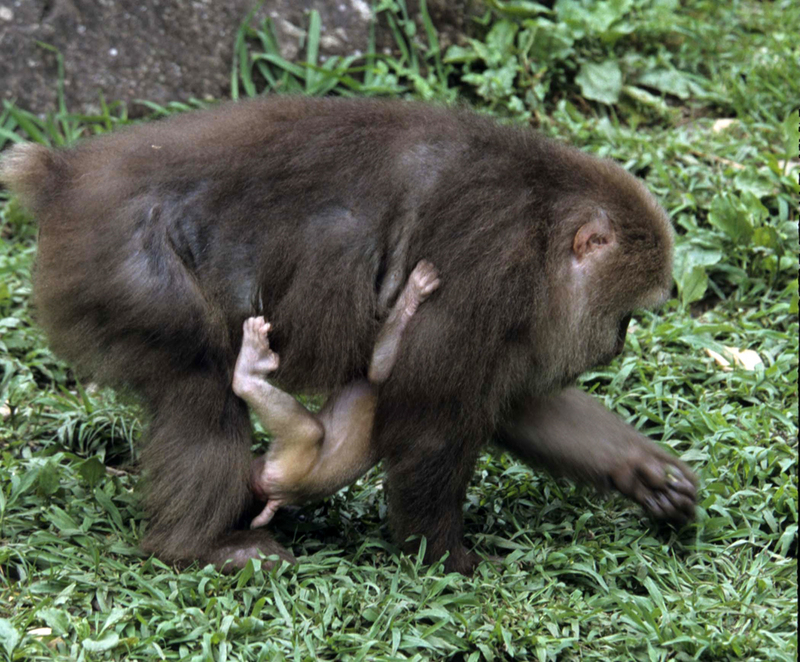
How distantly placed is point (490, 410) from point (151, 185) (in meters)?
1.67

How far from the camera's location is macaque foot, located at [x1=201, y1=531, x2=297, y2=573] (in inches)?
180

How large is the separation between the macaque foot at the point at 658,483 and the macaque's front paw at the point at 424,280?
1.26 metres

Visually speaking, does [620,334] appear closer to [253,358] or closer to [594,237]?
[594,237]

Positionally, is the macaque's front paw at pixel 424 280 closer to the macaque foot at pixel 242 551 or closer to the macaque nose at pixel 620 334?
the macaque nose at pixel 620 334

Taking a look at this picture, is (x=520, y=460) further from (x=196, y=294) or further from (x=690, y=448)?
(x=196, y=294)

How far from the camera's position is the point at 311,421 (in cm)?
479

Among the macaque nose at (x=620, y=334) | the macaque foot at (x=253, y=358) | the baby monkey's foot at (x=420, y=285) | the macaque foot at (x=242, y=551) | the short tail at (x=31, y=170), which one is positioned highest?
the short tail at (x=31, y=170)

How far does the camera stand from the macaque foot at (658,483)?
15.9 feet

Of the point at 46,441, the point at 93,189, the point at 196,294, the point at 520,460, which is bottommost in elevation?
the point at 46,441

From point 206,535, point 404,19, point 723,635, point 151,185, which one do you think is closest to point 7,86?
point 404,19

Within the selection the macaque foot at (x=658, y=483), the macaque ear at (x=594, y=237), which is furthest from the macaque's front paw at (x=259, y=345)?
the macaque foot at (x=658, y=483)

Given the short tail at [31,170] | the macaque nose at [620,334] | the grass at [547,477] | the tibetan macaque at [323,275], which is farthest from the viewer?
the macaque nose at [620,334]

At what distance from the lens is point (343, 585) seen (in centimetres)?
452

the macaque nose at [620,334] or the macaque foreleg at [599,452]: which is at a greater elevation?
the macaque nose at [620,334]
